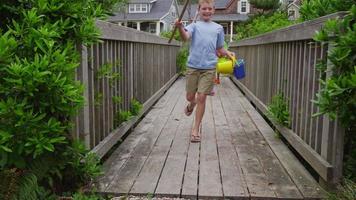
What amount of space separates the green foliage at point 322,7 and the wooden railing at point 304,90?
124mm

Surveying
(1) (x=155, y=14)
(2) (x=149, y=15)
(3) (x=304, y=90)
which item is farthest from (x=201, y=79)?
(1) (x=155, y=14)

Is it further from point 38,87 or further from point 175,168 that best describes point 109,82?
point 38,87

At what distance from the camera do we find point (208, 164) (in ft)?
11.4

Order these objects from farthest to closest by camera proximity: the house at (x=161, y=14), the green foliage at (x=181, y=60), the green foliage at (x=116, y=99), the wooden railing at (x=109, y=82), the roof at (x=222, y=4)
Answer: the roof at (x=222, y=4) → the house at (x=161, y=14) → the green foliage at (x=181, y=60) → the green foliage at (x=116, y=99) → the wooden railing at (x=109, y=82)

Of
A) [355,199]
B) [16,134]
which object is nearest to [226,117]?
[355,199]

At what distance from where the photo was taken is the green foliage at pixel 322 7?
2.76m

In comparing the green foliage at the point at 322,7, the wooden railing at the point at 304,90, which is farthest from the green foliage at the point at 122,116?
the green foliage at the point at 322,7

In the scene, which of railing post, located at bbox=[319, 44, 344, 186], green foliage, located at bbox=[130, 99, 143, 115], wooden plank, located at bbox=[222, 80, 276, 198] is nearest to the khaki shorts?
wooden plank, located at bbox=[222, 80, 276, 198]

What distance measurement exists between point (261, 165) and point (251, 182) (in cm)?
46

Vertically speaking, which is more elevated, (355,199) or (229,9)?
(229,9)

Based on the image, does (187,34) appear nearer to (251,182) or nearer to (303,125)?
(303,125)

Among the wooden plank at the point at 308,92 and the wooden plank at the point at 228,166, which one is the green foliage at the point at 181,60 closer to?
the wooden plank at the point at 228,166

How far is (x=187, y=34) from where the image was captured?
14.7 ft

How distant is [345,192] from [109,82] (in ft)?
7.23
